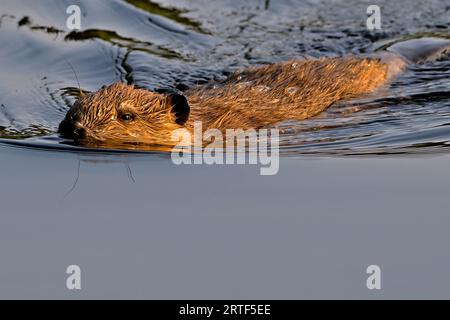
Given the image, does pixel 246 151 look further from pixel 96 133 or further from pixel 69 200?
pixel 69 200

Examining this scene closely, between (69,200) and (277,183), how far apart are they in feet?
3.97

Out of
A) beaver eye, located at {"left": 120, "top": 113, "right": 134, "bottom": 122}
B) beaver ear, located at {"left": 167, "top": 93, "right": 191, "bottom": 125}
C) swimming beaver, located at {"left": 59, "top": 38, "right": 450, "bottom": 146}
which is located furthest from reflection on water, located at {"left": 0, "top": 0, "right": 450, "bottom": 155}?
beaver ear, located at {"left": 167, "top": 93, "right": 191, "bottom": 125}

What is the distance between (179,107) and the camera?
6359 mm

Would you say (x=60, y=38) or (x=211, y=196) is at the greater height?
(x=60, y=38)

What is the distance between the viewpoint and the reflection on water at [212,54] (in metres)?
6.79

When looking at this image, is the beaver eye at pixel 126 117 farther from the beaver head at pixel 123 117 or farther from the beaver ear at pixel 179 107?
the beaver ear at pixel 179 107

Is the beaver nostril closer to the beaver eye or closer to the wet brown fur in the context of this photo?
the wet brown fur

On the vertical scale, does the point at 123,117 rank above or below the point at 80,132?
above

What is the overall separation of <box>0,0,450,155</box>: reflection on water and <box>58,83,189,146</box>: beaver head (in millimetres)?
225

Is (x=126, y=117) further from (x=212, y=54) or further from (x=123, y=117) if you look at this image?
(x=212, y=54)

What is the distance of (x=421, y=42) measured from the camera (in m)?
8.83

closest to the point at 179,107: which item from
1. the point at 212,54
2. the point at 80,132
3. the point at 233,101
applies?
the point at 233,101

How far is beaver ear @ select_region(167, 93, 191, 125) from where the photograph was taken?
249 inches
